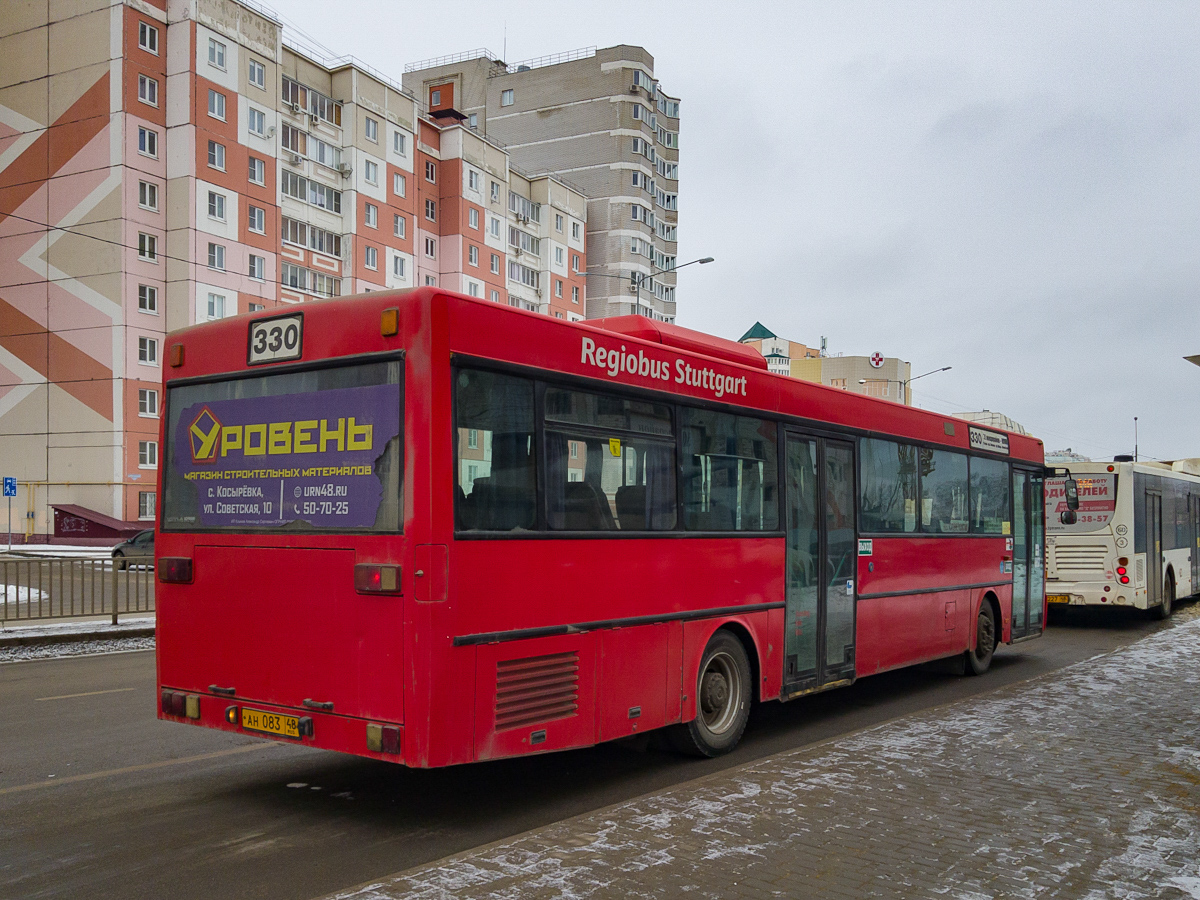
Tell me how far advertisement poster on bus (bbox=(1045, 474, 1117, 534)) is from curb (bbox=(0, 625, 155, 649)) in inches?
602

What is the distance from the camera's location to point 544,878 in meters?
4.90

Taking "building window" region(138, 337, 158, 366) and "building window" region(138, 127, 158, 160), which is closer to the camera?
"building window" region(138, 127, 158, 160)

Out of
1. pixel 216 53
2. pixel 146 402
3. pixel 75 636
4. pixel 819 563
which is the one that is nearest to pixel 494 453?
pixel 819 563

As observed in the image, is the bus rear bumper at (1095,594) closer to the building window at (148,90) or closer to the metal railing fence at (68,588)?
the metal railing fence at (68,588)

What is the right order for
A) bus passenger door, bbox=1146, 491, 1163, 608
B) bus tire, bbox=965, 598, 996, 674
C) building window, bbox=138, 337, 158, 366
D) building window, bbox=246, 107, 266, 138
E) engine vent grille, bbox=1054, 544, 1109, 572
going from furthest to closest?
building window, bbox=246, 107, 266, 138 < building window, bbox=138, 337, 158, 366 < bus passenger door, bbox=1146, 491, 1163, 608 < engine vent grille, bbox=1054, 544, 1109, 572 < bus tire, bbox=965, 598, 996, 674

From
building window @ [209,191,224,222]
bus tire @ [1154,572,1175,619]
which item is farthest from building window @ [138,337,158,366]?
bus tire @ [1154,572,1175,619]

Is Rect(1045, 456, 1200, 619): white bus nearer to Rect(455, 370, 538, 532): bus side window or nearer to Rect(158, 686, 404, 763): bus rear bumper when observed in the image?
Rect(455, 370, 538, 532): bus side window

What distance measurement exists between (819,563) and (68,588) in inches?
466

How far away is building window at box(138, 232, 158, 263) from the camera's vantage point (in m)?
44.1

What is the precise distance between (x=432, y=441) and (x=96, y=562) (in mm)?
12255

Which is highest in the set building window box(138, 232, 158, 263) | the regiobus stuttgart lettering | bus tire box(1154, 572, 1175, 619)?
building window box(138, 232, 158, 263)

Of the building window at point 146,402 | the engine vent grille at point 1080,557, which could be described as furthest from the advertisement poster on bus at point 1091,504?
the building window at point 146,402

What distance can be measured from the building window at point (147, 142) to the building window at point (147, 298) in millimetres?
5630

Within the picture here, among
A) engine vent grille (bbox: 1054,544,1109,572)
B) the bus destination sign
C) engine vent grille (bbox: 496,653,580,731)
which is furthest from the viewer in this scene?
engine vent grille (bbox: 1054,544,1109,572)
